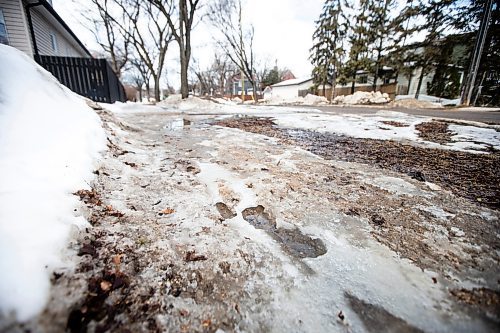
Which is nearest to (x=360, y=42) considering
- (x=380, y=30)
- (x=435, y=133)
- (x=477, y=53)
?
(x=380, y=30)

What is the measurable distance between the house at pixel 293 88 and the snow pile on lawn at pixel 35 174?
31406mm

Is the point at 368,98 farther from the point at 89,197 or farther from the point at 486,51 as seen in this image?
the point at 89,197

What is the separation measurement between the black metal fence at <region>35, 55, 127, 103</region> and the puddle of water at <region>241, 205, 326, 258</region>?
8.80m

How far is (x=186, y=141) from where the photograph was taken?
3453mm

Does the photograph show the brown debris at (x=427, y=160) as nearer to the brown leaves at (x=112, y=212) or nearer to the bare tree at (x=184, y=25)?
the brown leaves at (x=112, y=212)

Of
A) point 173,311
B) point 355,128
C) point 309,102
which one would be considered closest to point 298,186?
point 173,311

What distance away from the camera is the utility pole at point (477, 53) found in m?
9.16

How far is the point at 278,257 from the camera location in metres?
1.20

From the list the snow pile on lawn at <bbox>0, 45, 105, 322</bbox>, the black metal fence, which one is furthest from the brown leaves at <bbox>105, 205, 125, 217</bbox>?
the black metal fence

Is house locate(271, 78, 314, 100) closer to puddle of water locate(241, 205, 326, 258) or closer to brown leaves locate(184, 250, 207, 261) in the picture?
puddle of water locate(241, 205, 326, 258)

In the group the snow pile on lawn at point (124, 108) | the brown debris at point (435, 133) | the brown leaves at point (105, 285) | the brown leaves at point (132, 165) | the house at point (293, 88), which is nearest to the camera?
the brown leaves at point (105, 285)

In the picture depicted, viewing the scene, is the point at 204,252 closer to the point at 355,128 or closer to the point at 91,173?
the point at 91,173

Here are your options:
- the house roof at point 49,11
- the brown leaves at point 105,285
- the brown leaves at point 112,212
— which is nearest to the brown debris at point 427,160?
the brown leaves at point 112,212

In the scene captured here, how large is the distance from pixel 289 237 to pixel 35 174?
1.51 metres
